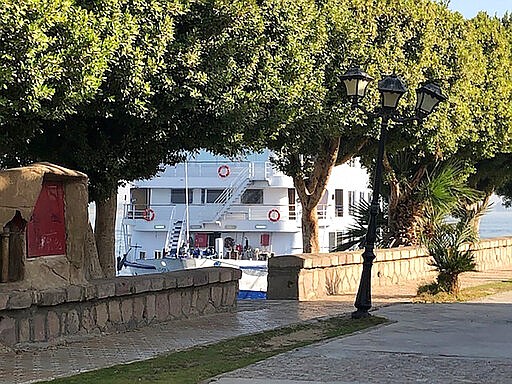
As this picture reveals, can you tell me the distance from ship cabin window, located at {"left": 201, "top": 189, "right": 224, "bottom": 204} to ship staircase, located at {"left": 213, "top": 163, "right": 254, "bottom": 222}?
793 millimetres

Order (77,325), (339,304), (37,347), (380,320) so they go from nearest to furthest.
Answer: (37,347) < (77,325) < (380,320) < (339,304)

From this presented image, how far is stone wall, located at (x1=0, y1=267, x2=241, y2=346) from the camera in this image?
448 inches

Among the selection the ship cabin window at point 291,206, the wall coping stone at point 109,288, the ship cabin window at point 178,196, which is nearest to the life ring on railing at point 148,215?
the ship cabin window at point 178,196

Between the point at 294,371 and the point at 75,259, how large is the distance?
3.96 m

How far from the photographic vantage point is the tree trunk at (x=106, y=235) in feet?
57.4

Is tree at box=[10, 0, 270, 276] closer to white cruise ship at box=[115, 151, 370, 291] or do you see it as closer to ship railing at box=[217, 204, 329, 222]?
white cruise ship at box=[115, 151, 370, 291]

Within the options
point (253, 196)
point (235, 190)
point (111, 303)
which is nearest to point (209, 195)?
point (253, 196)

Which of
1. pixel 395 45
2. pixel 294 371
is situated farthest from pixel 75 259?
pixel 395 45

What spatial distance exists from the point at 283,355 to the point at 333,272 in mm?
9597

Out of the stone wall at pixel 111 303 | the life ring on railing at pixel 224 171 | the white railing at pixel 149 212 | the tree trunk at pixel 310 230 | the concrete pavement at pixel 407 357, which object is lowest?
the concrete pavement at pixel 407 357

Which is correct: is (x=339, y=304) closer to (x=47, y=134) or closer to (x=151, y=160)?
(x=151, y=160)

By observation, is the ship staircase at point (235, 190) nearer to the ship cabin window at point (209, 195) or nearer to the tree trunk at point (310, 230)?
the ship cabin window at point (209, 195)

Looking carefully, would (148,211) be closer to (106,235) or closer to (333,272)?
(333,272)

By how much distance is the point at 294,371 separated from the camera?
33.3 ft
